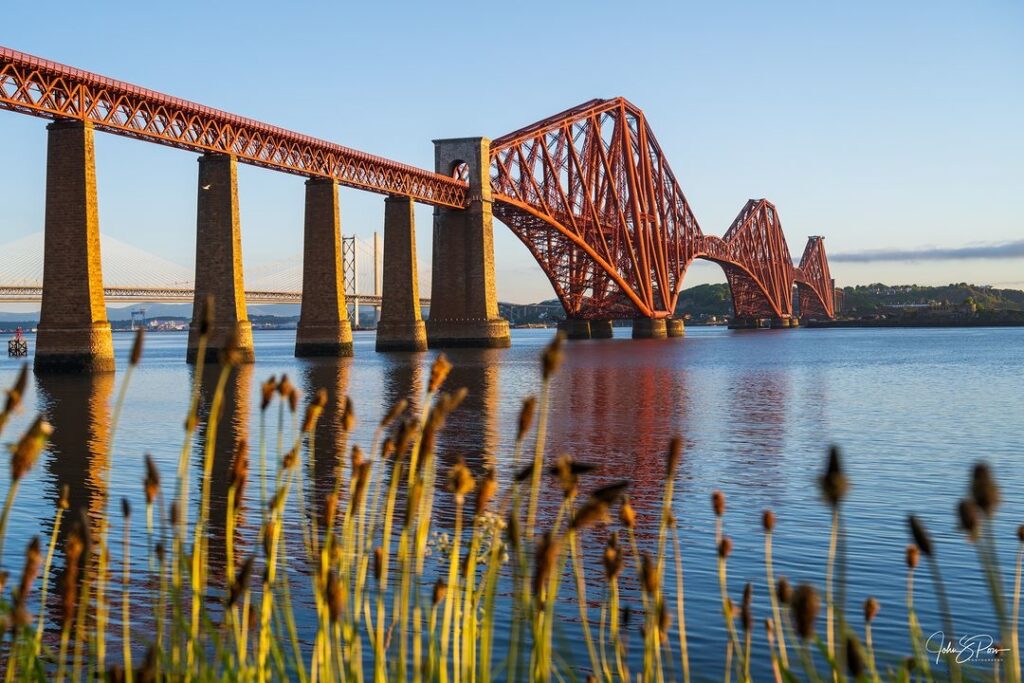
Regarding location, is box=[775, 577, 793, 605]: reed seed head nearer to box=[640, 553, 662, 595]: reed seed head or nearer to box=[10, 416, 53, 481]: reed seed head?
box=[640, 553, 662, 595]: reed seed head

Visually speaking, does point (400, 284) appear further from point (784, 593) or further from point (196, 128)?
point (784, 593)

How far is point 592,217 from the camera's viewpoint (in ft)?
399

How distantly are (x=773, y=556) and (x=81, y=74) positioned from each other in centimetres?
4876

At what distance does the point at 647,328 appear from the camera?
136875 millimetres

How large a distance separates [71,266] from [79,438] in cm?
2776

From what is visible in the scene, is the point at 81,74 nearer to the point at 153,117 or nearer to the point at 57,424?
the point at 153,117

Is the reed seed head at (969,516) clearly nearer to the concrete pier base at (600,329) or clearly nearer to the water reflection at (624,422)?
the water reflection at (624,422)

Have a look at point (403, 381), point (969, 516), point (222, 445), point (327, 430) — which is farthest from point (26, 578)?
point (403, 381)

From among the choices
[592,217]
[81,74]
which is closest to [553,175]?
[592,217]

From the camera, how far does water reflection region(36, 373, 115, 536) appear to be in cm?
1756

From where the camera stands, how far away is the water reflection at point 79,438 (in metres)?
17.6

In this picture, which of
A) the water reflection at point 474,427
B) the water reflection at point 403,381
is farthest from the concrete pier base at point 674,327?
the water reflection at point 474,427

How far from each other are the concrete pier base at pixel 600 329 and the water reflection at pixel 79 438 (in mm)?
92816

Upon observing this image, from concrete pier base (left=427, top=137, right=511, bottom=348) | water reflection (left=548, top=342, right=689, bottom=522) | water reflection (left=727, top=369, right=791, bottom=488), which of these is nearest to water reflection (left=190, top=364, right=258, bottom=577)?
water reflection (left=548, top=342, right=689, bottom=522)
